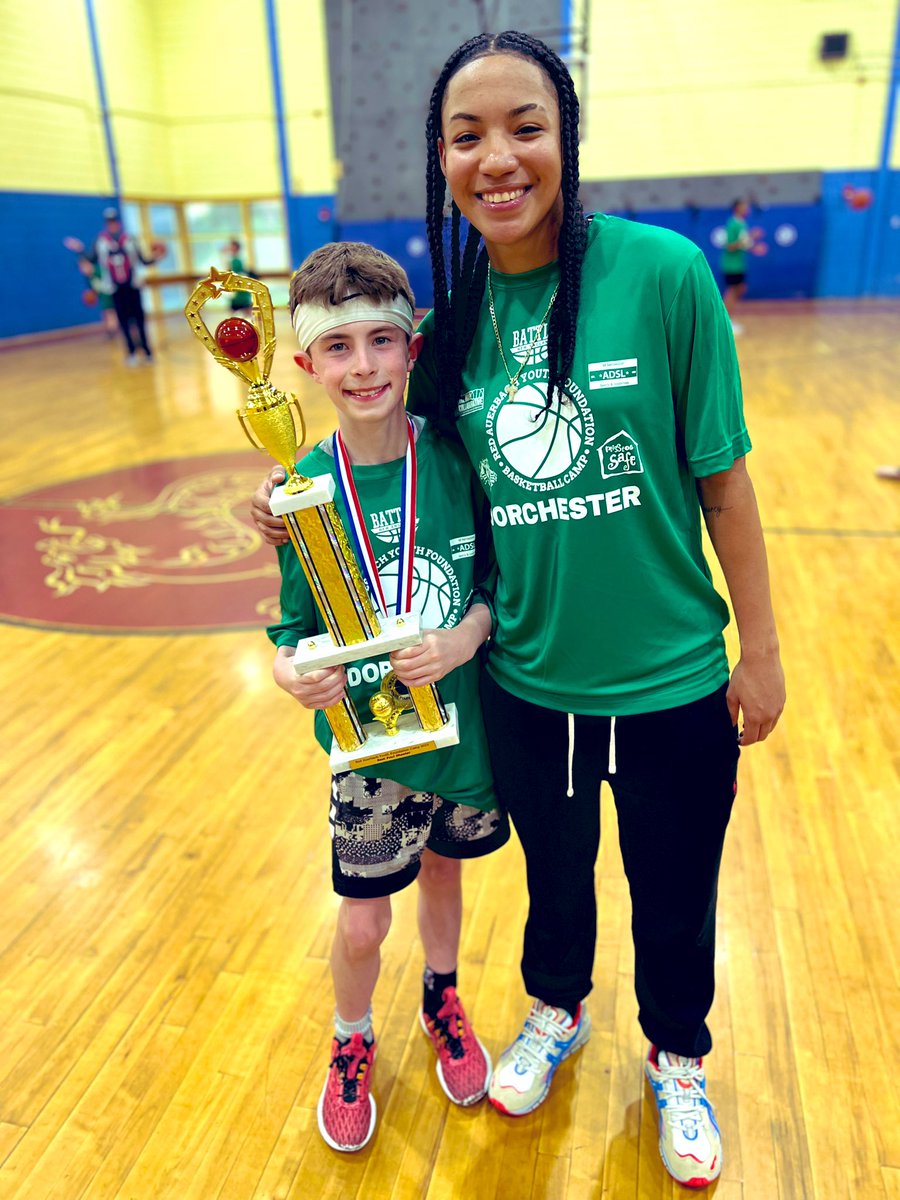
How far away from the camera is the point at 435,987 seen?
5.39 ft

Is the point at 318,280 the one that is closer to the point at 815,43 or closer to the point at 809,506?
the point at 809,506

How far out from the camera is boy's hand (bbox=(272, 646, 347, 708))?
119 centimetres

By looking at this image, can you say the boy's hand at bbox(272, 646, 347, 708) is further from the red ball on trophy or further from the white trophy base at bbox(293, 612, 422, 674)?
the red ball on trophy

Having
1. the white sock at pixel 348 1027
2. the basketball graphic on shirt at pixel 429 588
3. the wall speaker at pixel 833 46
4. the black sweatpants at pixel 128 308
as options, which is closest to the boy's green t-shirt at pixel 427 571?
the basketball graphic on shirt at pixel 429 588

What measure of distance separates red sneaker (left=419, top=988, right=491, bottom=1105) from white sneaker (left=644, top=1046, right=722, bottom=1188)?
309mm

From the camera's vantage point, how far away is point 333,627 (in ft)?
3.96

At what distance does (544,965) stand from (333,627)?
0.74 metres

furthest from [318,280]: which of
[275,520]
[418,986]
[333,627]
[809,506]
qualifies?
[809,506]

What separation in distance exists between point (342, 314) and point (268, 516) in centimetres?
30

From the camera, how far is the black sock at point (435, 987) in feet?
5.38

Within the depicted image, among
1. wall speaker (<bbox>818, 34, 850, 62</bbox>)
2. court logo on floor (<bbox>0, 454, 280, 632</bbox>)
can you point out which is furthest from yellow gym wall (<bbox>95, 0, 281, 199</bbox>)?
court logo on floor (<bbox>0, 454, 280, 632</bbox>)

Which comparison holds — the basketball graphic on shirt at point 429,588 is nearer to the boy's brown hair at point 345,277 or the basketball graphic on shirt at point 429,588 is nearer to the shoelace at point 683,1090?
the boy's brown hair at point 345,277

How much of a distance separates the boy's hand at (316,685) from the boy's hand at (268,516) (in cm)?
18

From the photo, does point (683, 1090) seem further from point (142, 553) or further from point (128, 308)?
point (128, 308)
